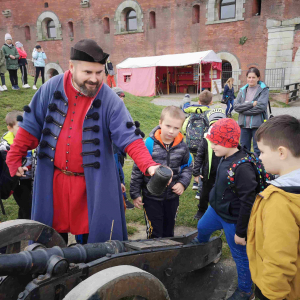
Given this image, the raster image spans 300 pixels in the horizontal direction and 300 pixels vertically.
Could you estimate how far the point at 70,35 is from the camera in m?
24.1

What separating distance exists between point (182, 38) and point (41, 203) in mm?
19572

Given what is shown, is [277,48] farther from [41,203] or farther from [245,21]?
[41,203]

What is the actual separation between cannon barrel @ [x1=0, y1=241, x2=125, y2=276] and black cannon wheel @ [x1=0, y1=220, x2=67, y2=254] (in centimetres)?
43

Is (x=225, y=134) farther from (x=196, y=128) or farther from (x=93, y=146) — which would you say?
(x=196, y=128)

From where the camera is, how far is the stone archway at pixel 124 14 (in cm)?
2116

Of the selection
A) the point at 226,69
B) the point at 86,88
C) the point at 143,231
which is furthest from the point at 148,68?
the point at 86,88

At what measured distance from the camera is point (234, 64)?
725 inches

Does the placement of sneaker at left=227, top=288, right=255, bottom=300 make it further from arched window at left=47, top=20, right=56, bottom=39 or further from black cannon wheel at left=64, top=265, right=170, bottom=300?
arched window at left=47, top=20, right=56, bottom=39

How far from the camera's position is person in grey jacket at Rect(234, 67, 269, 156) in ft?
15.8

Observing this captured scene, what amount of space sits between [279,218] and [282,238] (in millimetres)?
90

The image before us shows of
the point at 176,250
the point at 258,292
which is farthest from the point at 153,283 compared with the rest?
the point at 258,292

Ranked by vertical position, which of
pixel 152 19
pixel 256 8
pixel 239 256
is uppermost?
pixel 152 19

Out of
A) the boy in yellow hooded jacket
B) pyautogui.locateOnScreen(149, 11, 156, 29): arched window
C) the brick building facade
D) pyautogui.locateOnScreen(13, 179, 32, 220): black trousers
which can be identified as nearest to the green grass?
pyautogui.locateOnScreen(13, 179, 32, 220): black trousers

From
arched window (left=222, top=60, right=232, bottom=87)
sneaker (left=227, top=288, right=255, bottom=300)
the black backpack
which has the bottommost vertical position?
sneaker (left=227, top=288, right=255, bottom=300)
